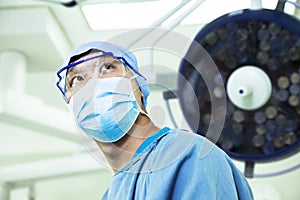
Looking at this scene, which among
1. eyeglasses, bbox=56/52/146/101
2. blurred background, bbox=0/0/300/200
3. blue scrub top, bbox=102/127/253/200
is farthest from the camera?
blurred background, bbox=0/0/300/200

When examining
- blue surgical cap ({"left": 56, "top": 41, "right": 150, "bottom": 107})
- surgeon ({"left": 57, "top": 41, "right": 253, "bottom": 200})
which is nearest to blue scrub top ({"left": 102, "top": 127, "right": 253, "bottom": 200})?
surgeon ({"left": 57, "top": 41, "right": 253, "bottom": 200})

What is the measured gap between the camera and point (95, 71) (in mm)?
1084

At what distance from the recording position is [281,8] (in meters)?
1.24

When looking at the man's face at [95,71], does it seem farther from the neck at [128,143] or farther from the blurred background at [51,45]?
the blurred background at [51,45]

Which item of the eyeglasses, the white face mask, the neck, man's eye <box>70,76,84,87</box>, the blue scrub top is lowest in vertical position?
the blue scrub top

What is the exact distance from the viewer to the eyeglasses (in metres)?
1.08

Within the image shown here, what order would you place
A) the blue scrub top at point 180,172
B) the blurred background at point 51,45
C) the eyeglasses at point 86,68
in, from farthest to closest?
the blurred background at point 51,45, the eyeglasses at point 86,68, the blue scrub top at point 180,172

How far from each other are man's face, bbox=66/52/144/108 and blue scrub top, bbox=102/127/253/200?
5.6 inches

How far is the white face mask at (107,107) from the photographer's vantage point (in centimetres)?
109

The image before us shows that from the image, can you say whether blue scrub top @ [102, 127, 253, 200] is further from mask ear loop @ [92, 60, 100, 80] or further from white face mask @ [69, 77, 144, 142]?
mask ear loop @ [92, 60, 100, 80]

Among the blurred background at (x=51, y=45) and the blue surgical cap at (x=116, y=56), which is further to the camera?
the blurred background at (x=51, y=45)

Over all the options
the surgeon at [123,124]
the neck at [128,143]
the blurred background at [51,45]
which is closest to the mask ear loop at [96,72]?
the surgeon at [123,124]

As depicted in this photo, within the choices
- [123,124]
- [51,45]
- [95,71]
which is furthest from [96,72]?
[51,45]

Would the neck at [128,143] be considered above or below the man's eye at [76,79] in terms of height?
below
